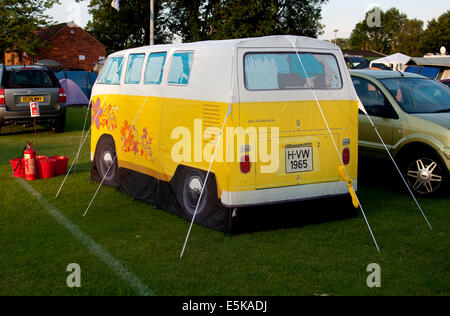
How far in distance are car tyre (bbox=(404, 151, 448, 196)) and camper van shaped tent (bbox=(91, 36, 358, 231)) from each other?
1911 millimetres

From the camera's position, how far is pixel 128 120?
844 centimetres

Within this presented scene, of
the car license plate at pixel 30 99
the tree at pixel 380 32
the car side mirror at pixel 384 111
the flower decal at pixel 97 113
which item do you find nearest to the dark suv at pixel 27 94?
the car license plate at pixel 30 99

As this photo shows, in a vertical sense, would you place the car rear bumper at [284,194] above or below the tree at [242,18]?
below

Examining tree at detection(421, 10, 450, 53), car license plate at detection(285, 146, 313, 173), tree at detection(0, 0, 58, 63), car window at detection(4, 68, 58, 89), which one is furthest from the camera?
tree at detection(421, 10, 450, 53)

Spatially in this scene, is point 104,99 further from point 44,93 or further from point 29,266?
point 44,93

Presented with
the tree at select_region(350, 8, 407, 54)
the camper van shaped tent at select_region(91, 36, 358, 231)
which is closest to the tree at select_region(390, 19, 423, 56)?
the tree at select_region(350, 8, 407, 54)

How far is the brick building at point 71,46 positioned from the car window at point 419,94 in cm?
4947

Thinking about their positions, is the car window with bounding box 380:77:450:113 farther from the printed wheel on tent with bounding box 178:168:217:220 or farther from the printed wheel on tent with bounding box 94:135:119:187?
the printed wheel on tent with bounding box 94:135:119:187

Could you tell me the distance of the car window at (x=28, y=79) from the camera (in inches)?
612

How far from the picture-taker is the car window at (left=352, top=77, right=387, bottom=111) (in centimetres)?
953

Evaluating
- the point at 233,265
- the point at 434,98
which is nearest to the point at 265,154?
the point at 233,265

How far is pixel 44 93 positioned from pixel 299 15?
112ft

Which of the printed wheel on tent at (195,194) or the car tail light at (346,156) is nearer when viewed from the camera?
the printed wheel on tent at (195,194)

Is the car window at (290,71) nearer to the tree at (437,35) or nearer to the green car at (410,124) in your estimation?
the green car at (410,124)
